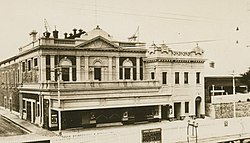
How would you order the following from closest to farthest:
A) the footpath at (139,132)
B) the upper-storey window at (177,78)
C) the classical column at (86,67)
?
the footpath at (139,132) < the classical column at (86,67) < the upper-storey window at (177,78)

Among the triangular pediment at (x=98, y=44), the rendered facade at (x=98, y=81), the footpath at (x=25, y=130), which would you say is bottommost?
the footpath at (x=25, y=130)

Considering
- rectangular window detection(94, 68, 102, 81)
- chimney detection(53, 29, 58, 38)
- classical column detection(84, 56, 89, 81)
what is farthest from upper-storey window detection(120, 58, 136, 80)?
chimney detection(53, 29, 58, 38)

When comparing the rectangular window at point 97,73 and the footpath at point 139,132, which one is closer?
the footpath at point 139,132

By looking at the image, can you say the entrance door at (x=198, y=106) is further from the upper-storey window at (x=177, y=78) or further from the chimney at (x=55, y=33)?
the chimney at (x=55, y=33)

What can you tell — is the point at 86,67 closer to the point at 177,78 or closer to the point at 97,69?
the point at 97,69

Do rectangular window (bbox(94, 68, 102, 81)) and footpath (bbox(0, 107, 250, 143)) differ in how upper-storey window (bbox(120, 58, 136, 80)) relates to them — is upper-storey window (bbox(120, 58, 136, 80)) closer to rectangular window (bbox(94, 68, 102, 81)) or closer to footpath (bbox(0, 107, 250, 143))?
rectangular window (bbox(94, 68, 102, 81))

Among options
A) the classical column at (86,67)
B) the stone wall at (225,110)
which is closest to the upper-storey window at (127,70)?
the classical column at (86,67)
